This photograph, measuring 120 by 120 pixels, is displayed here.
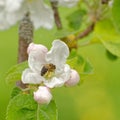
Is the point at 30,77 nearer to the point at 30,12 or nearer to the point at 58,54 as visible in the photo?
the point at 58,54

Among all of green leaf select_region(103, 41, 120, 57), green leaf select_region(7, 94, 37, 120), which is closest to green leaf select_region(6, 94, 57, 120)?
green leaf select_region(7, 94, 37, 120)

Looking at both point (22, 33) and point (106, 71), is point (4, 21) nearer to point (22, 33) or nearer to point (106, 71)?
point (22, 33)

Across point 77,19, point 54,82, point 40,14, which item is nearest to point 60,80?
point 54,82

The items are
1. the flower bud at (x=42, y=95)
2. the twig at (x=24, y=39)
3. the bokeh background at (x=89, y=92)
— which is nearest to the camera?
the flower bud at (x=42, y=95)

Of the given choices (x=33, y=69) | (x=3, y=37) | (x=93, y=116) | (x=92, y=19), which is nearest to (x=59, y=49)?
(x=33, y=69)

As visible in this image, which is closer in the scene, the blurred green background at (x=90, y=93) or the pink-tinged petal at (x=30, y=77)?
the pink-tinged petal at (x=30, y=77)

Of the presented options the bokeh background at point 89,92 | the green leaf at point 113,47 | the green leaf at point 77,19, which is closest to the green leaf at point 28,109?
the green leaf at point 113,47

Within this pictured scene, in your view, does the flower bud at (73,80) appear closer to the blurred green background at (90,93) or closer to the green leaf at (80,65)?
the green leaf at (80,65)

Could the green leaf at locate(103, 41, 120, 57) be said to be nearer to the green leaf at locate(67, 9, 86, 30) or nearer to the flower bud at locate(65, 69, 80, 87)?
the flower bud at locate(65, 69, 80, 87)
